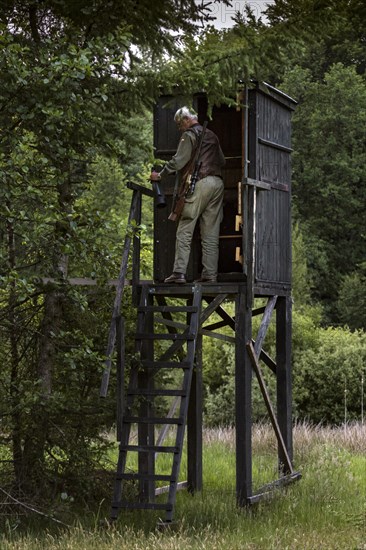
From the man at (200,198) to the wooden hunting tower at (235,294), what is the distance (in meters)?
0.24

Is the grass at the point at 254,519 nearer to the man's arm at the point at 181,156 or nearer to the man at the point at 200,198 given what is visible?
the man at the point at 200,198

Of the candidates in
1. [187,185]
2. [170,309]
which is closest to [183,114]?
[187,185]

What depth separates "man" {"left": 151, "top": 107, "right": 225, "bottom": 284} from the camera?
1340cm

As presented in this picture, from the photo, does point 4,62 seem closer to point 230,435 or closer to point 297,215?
point 230,435

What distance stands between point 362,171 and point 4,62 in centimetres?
3205

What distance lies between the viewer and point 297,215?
42.4m

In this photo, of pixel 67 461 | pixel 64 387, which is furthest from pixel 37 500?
pixel 64 387

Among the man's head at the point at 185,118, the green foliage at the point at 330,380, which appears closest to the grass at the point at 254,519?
the man's head at the point at 185,118

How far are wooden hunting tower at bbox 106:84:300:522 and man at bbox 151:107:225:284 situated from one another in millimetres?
238

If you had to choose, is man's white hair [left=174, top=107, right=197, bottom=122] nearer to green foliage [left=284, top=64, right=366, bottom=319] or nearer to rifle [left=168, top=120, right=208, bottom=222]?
rifle [left=168, top=120, right=208, bottom=222]

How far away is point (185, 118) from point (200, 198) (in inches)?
39.8

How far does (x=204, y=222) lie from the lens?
44.7ft

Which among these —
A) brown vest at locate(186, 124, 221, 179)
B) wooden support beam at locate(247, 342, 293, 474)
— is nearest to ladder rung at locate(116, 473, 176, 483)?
wooden support beam at locate(247, 342, 293, 474)

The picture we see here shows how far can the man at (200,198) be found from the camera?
1340cm
